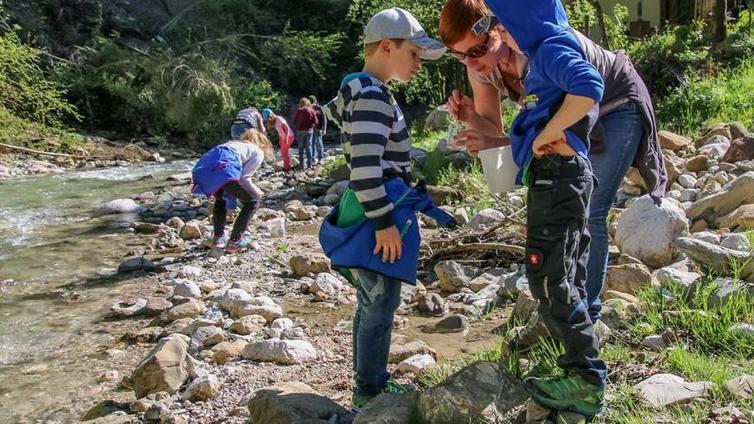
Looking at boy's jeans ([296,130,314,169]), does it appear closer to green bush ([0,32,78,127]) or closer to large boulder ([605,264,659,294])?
green bush ([0,32,78,127])

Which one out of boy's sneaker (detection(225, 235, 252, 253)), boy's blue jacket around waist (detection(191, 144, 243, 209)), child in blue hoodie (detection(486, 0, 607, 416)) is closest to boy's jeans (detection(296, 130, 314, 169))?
boy's sneaker (detection(225, 235, 252, 253))

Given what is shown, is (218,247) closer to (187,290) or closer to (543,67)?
(187,290)

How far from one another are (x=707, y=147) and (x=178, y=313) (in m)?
5.00

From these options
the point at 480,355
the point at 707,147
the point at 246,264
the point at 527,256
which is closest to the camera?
the point at 527,256

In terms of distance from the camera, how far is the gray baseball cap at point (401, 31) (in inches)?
99.3

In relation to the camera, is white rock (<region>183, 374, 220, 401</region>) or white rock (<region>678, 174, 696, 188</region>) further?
white rock (<region>678, 174, 696, 188</region>)

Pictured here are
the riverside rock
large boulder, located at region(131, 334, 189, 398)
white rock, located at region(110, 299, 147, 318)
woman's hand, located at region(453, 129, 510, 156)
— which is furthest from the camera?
the riverside rock

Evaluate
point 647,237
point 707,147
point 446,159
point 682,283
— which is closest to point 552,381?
point 682,283

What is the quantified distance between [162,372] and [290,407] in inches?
41.0

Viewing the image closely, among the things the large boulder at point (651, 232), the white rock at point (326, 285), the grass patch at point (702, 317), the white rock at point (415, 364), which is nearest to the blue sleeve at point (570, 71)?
the grass patch at point (702, 317)

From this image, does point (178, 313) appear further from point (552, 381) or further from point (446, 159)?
point (446, 159)

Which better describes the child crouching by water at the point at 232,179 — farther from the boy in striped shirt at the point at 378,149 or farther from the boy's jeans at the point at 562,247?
the boy's jeans at the point at 562,247

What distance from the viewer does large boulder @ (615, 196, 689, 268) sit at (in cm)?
424

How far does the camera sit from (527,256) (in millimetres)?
2234
